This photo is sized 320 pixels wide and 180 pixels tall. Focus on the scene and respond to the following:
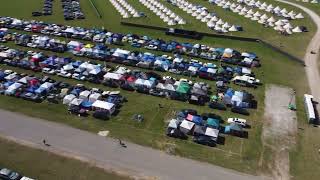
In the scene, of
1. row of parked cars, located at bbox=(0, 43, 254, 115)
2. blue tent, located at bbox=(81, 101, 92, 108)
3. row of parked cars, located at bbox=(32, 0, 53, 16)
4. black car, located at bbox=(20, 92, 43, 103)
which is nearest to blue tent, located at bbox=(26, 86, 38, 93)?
black car, located at bbox=(20, 92, 43, 103)

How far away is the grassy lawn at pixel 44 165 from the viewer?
178ft

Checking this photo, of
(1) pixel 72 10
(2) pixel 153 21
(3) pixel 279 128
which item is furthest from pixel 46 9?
(3) pixel 279 128

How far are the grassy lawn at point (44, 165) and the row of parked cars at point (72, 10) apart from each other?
6999 cm

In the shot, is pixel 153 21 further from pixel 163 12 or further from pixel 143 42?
pixel 143 42

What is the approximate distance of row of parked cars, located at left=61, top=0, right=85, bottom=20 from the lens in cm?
12084

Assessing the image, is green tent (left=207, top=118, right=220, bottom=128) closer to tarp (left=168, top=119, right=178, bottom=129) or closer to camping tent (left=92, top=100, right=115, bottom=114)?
tarp (left=168, top=119, right=178, bottom=129)

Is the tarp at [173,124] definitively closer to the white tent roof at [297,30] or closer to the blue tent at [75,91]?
the blue tent at [75,91]

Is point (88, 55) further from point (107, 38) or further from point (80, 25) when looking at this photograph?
point (80, 25)

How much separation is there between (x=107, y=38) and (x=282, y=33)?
52496mm

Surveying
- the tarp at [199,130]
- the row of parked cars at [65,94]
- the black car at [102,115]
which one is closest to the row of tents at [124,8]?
the row of parked cars at [65,94]

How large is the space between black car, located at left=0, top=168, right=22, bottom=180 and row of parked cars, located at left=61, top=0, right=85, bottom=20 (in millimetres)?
75620

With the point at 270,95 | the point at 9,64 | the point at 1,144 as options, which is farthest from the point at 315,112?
the point at 9,64

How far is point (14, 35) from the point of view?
105 metres

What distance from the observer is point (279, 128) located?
67.1m
